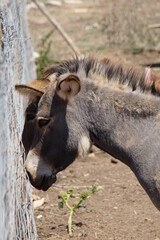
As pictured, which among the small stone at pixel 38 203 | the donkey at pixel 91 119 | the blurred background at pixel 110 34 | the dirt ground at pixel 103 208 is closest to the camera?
the donkey at pixel 91 119

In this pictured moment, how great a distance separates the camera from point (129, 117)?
479 centimetres

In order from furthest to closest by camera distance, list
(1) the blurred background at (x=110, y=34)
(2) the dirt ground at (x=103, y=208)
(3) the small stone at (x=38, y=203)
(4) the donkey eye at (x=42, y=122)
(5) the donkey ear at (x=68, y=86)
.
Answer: (1) the blurred background at (x=110, y=34)
(3) the small stone at (x=38, y=203)
(2) the dirt ground at (x=103, y=208)
(4) the donkey eye at (x=42, y=122)
(5) the donkey ear at (x=68, y=86)

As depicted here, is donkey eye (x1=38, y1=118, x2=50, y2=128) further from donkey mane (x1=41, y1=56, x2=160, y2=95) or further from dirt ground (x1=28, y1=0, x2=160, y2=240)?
dirt ground (x1=28, y1=0, x2=160, y2=240)

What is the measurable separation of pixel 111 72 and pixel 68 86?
1.29ft

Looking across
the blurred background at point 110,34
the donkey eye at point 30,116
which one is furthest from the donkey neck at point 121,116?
the blurred background at point 110,34

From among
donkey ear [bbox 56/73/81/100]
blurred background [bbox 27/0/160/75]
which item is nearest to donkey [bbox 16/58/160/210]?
donkey ear [bbox 56/73/81/100]

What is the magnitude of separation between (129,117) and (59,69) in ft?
2.28

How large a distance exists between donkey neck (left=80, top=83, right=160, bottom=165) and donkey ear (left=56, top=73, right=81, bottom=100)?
0.45ft

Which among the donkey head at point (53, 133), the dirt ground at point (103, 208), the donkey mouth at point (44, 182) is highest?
the donkey head at point (53, 133)

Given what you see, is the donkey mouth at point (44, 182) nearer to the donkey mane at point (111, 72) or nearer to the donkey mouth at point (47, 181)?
the donkey mouth at point (47, 181)

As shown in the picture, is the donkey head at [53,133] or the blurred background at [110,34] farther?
the blurred background at [110,34]

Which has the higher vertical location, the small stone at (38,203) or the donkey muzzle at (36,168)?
the donkey muzzle at (36,168)

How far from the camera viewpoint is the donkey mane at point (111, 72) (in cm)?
483

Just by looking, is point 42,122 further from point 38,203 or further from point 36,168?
point 38,203
